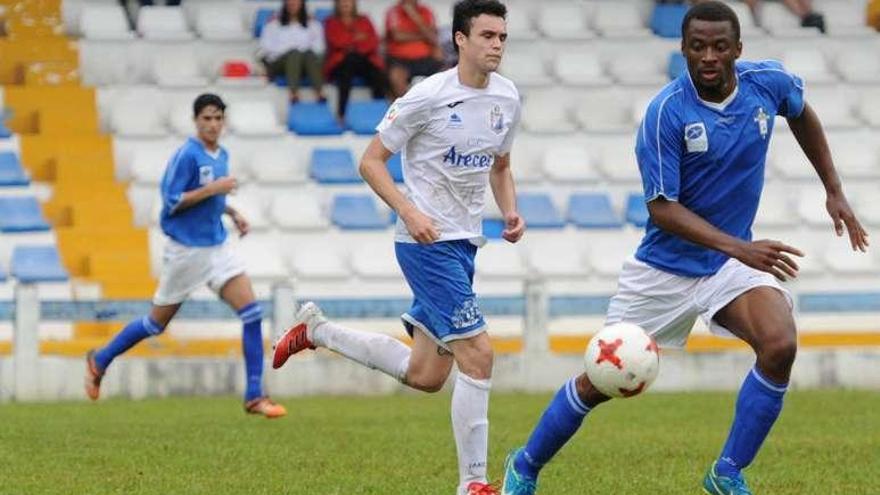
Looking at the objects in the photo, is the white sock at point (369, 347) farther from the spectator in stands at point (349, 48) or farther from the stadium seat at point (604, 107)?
the stadium seat at point (604, 107)

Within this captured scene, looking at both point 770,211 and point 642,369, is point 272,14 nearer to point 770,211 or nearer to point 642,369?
point 770,211

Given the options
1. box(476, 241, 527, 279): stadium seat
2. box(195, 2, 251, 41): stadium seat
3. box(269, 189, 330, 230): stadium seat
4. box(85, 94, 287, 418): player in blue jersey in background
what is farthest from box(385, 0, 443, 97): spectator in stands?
box(85, 94, 287, 418): player in blue jersey in background

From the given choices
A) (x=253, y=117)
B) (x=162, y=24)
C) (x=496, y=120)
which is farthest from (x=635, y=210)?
(x=496, y=120)

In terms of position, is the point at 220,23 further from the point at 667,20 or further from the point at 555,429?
the point at 555,429

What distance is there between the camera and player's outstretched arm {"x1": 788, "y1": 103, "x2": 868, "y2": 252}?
9.69 metres

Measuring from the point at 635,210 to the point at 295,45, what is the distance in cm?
450

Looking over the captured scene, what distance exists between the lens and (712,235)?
9.05 meters

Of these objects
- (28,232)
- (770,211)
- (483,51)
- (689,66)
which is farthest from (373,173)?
(770,211)

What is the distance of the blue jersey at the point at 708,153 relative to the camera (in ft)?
30.4

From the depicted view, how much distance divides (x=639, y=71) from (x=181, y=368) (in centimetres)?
886

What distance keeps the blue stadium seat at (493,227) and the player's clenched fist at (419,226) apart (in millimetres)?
13510

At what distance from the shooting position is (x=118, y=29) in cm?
2572

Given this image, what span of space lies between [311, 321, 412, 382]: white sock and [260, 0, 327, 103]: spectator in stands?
531 inches

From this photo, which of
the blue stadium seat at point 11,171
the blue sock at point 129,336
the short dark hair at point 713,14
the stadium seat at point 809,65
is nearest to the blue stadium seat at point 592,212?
the stadium seat at point 809,65
